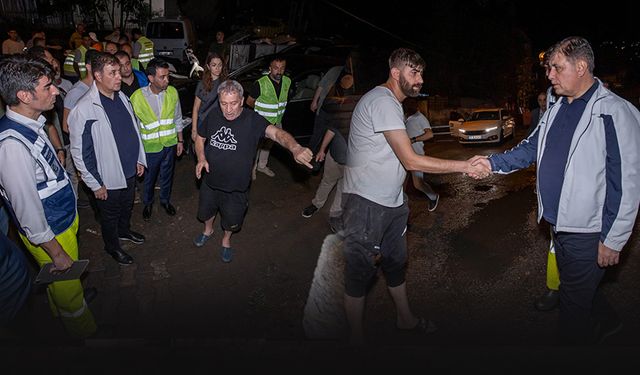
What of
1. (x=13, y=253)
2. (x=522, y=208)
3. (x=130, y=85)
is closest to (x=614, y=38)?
(x=522, y=208)

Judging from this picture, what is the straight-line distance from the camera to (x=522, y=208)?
26.1 ft

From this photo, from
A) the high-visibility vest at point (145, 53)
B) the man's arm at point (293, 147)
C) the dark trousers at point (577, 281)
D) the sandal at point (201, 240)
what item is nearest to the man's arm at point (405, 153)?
the man's arm at point (293, 147)

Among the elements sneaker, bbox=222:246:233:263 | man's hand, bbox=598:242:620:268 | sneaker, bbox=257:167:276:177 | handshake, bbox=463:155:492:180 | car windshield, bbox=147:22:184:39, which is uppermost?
handshake, bbox=463:155:492:180

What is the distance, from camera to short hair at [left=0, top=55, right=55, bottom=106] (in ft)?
11.7

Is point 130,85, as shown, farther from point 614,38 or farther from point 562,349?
point 614,38

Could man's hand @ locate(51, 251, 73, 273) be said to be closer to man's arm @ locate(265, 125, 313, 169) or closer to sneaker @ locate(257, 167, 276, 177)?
man's arm @ locate(265, 125, 313, 169)

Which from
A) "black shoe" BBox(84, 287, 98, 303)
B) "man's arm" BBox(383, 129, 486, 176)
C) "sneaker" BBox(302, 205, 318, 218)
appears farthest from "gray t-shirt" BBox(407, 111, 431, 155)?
"black shoe" BBox(84, 287, 98, 303)

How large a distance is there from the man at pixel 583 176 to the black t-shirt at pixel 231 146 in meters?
2.60

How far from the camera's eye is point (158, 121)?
20.9 feet

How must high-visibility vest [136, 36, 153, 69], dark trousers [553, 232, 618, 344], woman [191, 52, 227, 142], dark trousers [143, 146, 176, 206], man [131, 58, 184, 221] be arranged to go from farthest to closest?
high-visibility vest [136, 36, 153, 69] → woman [191, 52, 227, 142] → dark trousers [143, 146, 176, 206] → man [131, 58, 184, 221] → dark trousers [553, 232, 618, 344]

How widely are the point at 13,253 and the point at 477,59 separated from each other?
26.8 meters

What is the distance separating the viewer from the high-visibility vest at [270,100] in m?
7.65

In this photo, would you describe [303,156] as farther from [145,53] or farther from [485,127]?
[485,127]

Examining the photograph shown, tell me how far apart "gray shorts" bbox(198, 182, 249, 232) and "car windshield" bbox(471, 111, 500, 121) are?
1346 centimetres
